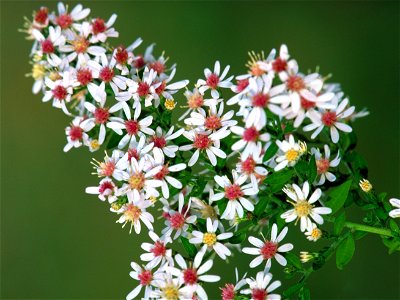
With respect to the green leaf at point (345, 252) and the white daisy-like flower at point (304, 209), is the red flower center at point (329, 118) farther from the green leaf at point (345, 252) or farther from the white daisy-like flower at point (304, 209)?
the green leaf at point (345, 252)

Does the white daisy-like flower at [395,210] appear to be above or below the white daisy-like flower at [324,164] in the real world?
below

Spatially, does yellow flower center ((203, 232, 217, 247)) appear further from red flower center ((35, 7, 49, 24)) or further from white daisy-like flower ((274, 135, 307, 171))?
red flower center ((35, 7, 49, 24))

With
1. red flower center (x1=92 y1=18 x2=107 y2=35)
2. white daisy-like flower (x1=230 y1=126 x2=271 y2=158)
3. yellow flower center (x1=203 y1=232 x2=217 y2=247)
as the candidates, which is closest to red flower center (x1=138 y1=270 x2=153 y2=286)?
yellow flower center (x1=203 y1=232 x2=217 y2=247)

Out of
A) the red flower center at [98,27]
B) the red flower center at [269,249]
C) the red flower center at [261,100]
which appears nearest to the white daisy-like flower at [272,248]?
the red flower center at [269,249]

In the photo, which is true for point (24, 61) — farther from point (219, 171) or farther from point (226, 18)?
point (219, 171)

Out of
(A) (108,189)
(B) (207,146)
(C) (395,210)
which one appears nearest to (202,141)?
(B) (207,146)

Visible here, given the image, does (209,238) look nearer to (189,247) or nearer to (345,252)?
(189,247)

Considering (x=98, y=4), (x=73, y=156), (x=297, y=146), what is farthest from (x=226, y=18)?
(x=297, y=146)
